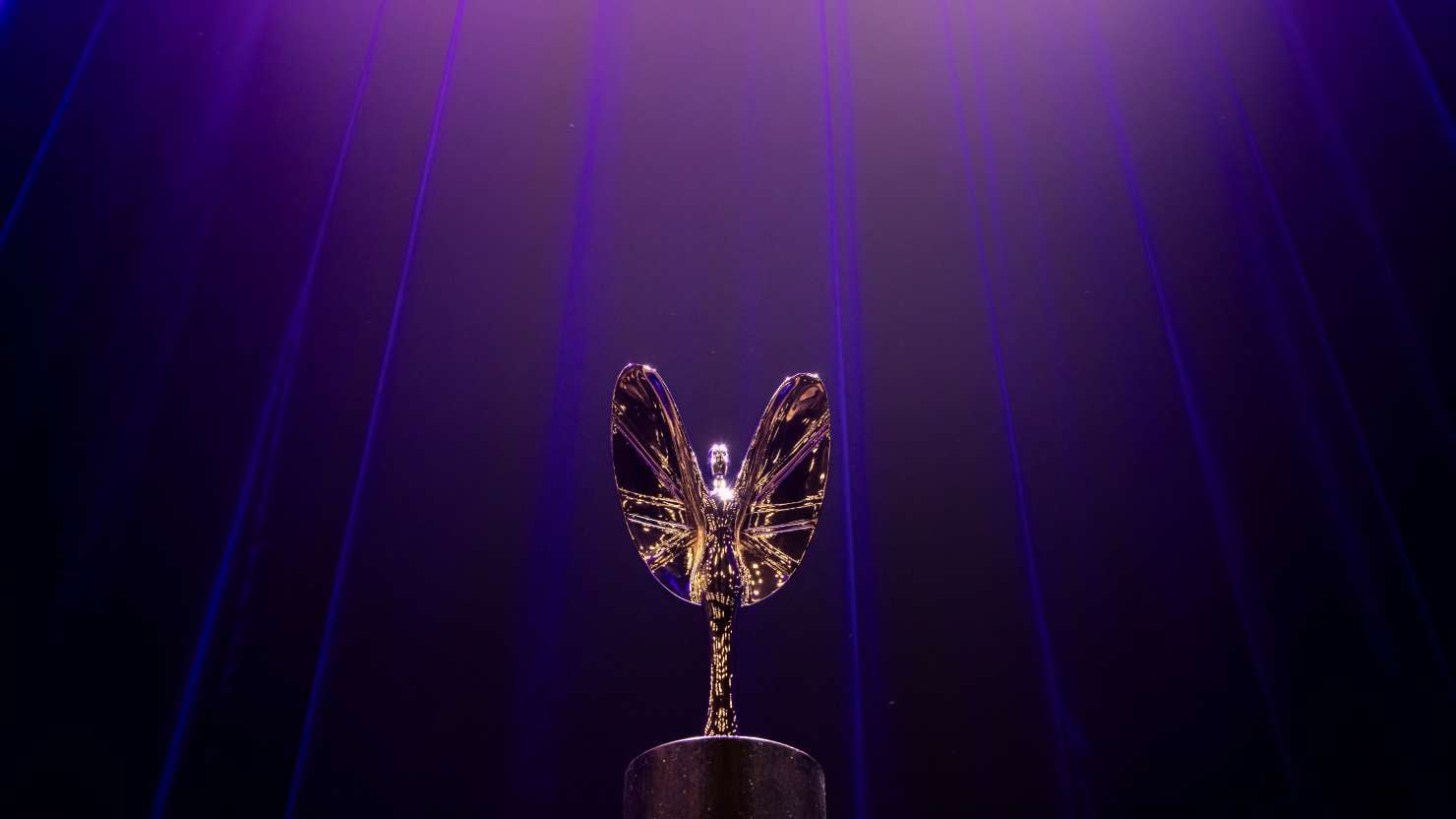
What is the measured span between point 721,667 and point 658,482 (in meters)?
0.16

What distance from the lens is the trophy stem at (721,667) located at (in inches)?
31.4

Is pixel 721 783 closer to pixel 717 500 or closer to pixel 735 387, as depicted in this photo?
pixel 717 500

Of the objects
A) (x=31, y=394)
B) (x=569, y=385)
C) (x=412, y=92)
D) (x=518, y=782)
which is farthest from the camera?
(x=412, y=92)

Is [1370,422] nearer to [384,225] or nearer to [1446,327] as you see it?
[1446,327]

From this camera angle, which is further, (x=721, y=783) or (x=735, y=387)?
(x=735, y=387)

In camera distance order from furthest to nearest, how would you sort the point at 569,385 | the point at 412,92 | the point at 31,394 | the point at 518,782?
the point at 412,92 < the point at 569,385 < the point at 31,394 < the point at 518,782

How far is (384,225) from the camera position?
1.83m

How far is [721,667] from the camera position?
A: 2.74 ft

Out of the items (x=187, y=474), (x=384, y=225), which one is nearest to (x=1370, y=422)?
(x=384, y=225)

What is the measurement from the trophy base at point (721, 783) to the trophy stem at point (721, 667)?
61mm

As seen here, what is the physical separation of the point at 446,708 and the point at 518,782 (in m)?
0.15

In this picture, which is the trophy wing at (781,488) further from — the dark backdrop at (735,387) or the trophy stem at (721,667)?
the dark backdrop at (735,387)

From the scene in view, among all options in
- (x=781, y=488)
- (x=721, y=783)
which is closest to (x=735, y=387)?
(x=781, y=488)

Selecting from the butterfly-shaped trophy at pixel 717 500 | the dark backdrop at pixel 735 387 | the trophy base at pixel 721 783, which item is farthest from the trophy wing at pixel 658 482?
the dark backdrop at pixel 735 387
